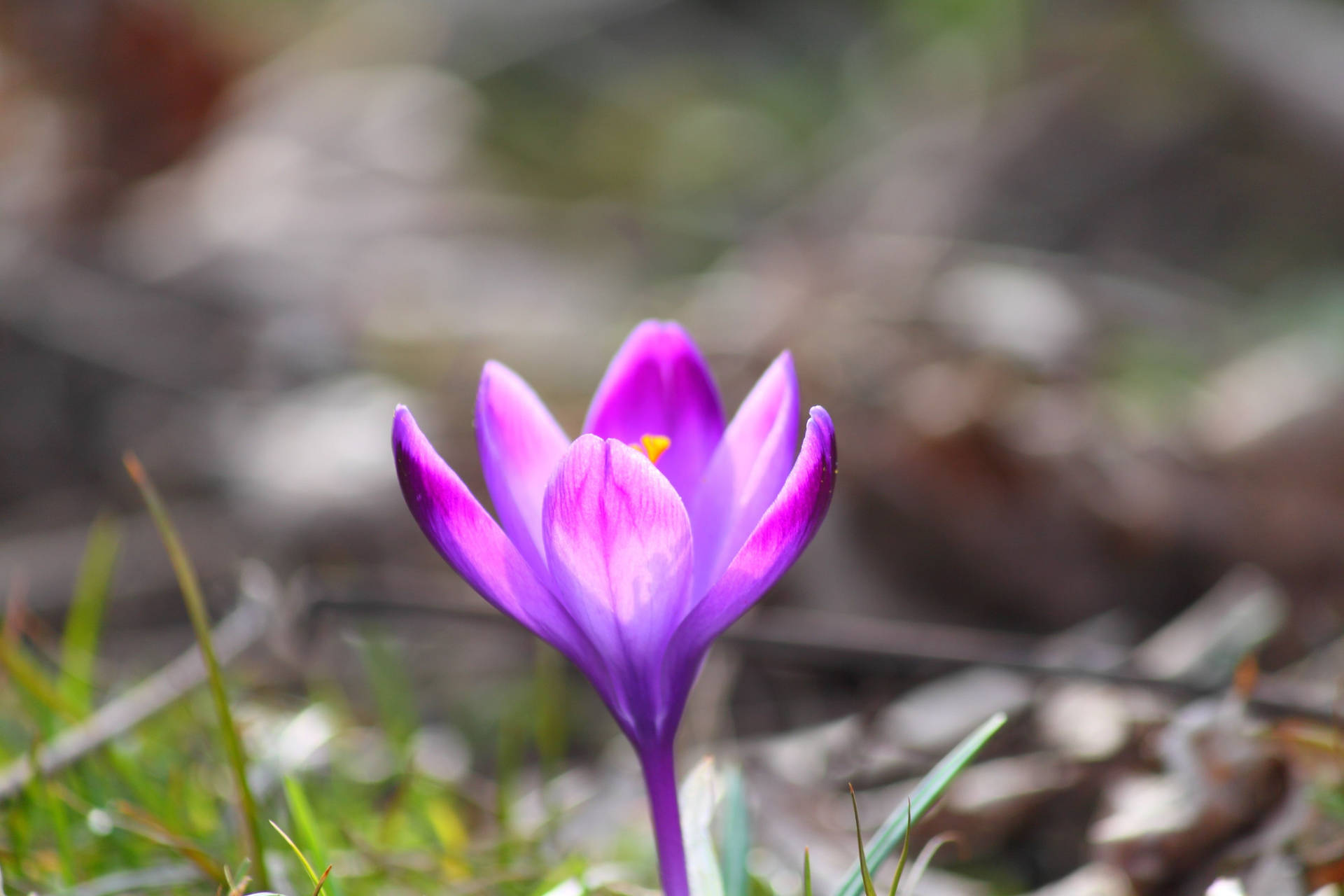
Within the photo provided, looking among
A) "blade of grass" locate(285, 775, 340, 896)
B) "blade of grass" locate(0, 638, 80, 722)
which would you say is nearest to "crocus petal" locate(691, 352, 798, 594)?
"blade of grass" locate(285, 775, 340, 896)

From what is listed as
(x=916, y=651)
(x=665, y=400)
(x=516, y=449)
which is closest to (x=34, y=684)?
(x=516, y=449)

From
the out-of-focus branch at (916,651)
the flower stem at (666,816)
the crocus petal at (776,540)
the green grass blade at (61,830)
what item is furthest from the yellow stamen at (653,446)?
the green grass blade at (61,830)

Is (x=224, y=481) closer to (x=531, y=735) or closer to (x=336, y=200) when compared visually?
(x=531, y=735)

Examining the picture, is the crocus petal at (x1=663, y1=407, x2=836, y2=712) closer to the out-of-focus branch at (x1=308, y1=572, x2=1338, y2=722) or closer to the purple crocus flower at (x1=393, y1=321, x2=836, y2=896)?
the purple crocus flower at (x1=393, y1=321, x2=836, y2=896)

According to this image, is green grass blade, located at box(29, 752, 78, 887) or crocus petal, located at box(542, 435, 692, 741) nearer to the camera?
crocus petal, located at box(542, 435, 692, 741)

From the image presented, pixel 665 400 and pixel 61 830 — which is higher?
pixel 665 400

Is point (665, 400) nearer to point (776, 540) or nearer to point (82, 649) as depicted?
point (776, 540)
